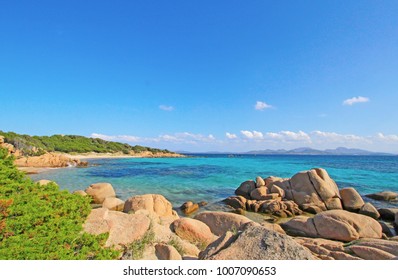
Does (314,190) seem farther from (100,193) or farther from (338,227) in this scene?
(100,193)

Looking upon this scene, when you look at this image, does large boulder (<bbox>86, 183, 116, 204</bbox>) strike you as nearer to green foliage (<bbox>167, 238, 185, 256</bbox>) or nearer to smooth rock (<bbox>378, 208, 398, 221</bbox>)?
green foliage (<bbox>167, 238, 185, 256</bbox>)

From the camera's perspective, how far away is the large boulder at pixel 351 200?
1348 cm

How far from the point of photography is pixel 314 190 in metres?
14.7

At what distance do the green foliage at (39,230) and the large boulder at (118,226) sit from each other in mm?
788

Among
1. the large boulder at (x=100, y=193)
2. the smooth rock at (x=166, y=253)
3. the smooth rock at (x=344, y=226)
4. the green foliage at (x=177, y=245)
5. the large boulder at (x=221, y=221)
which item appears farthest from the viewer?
the large boulder at (x=100, y=193)

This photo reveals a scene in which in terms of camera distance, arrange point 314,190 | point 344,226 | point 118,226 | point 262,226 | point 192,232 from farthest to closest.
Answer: point 314,190 → point 344,226 → point 192,232 → point 118,226 → point 262,226

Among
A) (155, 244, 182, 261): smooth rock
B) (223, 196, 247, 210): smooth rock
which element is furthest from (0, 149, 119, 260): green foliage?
(223, 196, 247, 210): smooth rock

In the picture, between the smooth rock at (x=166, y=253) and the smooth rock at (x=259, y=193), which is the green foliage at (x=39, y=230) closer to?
the smooth rock at (x=166, y=253)

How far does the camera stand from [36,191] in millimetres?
5469

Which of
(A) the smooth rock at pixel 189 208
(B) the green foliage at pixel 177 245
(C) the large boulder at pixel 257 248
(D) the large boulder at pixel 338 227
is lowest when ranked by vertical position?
(A) the smooth rock at pixel 189 208

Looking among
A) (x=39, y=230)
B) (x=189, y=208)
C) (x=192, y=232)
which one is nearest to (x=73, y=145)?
(x=189, y=208)

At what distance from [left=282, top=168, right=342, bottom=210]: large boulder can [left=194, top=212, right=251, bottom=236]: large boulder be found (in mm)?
6547

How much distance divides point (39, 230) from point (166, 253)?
2605 millimetres

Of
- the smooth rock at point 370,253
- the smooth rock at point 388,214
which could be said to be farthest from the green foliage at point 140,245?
the smooth rock at point 388,214
